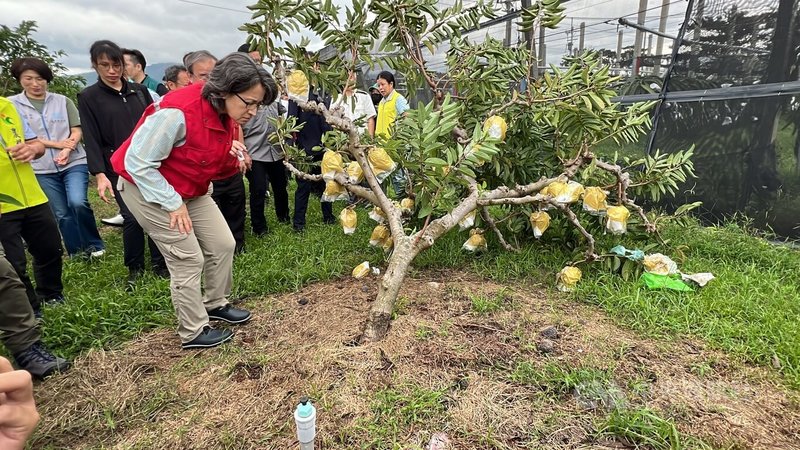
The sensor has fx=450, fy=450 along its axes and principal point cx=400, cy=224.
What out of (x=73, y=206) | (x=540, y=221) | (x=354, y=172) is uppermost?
(x=354, y=172)

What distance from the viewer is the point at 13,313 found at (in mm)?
2293

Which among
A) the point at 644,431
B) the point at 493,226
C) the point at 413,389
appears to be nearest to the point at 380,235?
the point at 493,226

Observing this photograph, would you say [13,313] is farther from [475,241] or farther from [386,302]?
[475,241]

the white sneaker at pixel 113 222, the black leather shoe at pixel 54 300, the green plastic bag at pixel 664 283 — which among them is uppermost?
the black leather shoe at pixel 54 300

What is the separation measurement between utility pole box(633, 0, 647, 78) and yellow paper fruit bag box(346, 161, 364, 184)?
454 centimetres

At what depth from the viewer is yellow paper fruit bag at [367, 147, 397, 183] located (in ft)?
9.38

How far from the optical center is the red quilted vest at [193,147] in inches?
85.5

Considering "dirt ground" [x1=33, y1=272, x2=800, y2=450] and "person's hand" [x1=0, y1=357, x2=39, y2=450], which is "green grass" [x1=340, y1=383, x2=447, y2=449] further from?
"person's hand" [x1=0, y1=357, x2=39, y2=450]

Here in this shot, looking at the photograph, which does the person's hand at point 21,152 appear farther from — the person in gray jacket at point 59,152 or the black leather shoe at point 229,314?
the black leather shoe at point 229,314

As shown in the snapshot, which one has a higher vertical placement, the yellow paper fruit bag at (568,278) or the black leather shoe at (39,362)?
the black leather shoe at (39,362)

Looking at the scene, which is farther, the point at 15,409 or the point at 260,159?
the point at 260,159

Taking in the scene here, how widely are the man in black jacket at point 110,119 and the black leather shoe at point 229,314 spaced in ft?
3.21

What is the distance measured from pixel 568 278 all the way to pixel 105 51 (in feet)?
12.0

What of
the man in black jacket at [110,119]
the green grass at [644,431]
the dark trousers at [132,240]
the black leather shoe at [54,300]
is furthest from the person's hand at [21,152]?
the green grass at [644,431]
